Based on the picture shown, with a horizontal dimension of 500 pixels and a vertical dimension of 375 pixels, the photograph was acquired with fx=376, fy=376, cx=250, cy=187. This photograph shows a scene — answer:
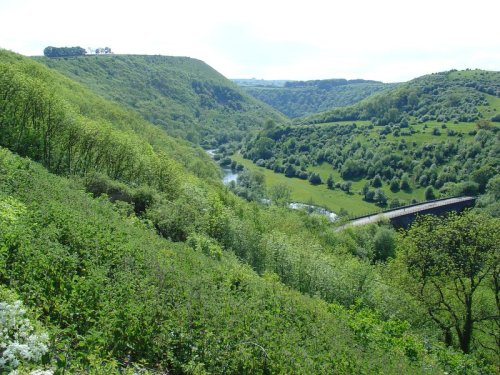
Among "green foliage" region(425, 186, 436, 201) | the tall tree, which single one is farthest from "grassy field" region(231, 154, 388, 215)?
the tall tree

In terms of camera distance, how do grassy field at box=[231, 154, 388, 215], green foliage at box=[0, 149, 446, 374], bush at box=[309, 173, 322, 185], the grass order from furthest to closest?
bush at box=[309, 173, 322, 185], the grass, grassy field at box=[231, 154, 388, 215], green foliage at box=[0, 149, 446, 374]

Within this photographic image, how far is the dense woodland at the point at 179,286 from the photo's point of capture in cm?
1035

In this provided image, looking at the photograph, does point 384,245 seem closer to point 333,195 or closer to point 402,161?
point 333,195

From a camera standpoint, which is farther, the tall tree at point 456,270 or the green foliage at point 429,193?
the green foliage at point 429,193

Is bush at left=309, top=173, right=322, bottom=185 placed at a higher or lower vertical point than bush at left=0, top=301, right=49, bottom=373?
lower

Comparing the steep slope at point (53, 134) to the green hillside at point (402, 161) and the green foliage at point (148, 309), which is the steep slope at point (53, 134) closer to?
the green foliage at point (148, 309)

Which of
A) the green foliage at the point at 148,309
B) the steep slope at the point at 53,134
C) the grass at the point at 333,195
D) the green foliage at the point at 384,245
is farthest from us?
the grass at the point at 333,195

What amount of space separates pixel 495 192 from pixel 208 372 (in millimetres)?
131983

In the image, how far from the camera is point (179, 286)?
46.6 ft

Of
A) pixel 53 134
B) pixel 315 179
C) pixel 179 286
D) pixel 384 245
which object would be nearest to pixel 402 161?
pixel 315 179

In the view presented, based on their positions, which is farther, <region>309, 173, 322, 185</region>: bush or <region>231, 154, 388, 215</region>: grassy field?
<region>309, 173, 322, 185</region>: bush

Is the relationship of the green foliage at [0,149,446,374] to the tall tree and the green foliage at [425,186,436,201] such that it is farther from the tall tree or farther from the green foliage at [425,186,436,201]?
the green foliage at [425,186,436,201]

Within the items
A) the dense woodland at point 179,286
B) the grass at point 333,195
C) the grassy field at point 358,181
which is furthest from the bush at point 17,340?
the grassy field at point 358,181

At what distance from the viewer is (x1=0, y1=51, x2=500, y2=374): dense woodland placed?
10.4 meters
